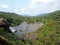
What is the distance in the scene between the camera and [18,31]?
56.6ft

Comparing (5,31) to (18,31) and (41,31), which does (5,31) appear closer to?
(18,31)

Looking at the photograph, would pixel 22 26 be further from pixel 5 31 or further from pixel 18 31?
pixel 5 31

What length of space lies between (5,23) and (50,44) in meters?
3.75

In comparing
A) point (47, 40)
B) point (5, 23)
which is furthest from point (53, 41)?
point (5, 23)

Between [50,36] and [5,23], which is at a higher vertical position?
[5,23]

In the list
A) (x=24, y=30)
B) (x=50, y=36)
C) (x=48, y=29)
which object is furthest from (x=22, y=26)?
(x=50, y=36)

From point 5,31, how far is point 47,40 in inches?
134

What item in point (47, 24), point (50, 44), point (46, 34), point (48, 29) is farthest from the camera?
point (47, 24)

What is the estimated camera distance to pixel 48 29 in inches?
715

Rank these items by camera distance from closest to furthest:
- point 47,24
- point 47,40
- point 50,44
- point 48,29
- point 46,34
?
point 50,44, point 47,40, point 46,34, point 48,29, point 47,24

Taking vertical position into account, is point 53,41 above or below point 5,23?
below

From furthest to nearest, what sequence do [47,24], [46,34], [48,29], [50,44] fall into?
[47,24], [48,29], [46,34], [50,44]

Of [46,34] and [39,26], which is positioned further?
[39,26]

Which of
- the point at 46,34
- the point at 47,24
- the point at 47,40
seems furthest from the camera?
the point at 47,24
